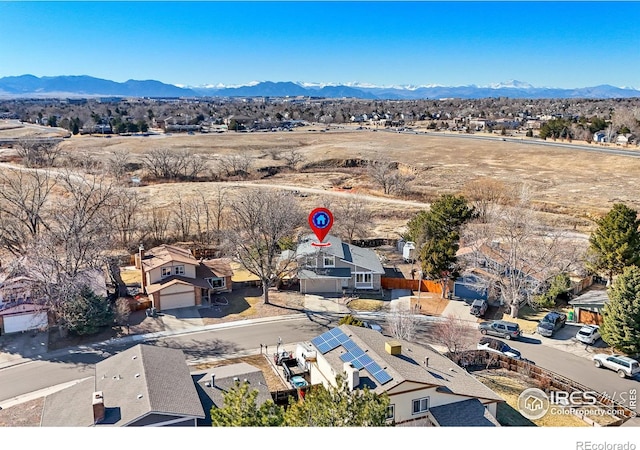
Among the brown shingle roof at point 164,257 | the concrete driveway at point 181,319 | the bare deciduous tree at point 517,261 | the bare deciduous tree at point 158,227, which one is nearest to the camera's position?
the concrete driveway at point 181,319

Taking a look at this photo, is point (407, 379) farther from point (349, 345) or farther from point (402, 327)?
point (402, 327)

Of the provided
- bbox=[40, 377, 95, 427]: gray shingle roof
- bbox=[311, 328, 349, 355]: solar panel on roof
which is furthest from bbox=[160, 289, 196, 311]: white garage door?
bbox=[311, 328, 349, 355]: solar panel on roof

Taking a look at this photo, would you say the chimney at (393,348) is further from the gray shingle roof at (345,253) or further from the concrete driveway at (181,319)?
the gray shingle roof at (345,253)

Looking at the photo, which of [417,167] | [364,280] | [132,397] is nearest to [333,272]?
[364,280]

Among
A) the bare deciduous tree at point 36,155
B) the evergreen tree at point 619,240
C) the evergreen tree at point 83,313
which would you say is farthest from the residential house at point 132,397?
the bare deciduous tree at point 36,155

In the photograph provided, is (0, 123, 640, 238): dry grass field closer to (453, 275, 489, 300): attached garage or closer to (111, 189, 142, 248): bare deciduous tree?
(111, 189, 142, 248): bare deciduous tree


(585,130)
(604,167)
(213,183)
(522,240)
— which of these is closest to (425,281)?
(522,240)

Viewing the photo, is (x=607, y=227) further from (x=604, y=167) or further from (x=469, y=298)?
(x=604, y=167)
